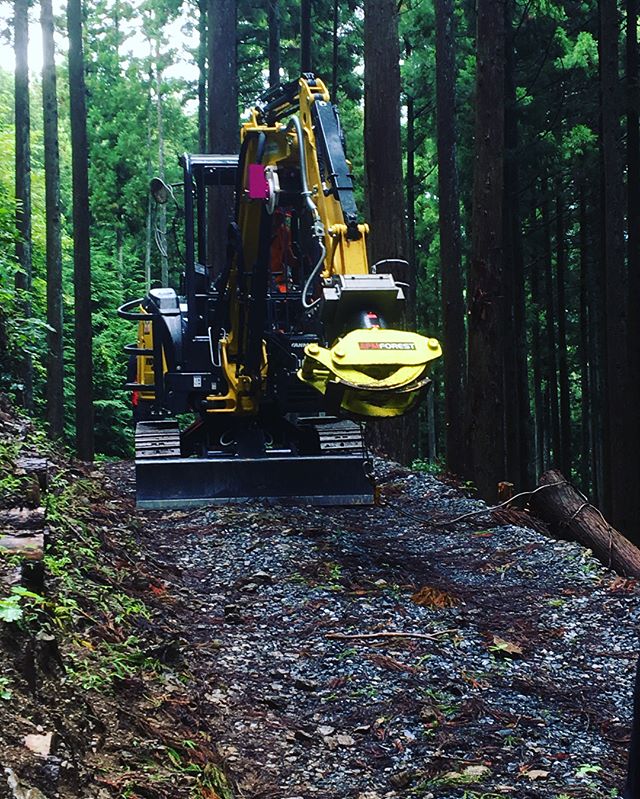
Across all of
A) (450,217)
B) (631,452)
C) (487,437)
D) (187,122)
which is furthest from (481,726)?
(187,122)

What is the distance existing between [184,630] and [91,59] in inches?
1427

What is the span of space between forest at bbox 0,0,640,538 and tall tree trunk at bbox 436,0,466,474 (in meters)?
0.04

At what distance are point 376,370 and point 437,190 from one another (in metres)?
19.0

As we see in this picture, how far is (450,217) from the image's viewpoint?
17.8 m

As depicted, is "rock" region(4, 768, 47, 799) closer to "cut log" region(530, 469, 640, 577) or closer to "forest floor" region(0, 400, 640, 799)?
"forest floor" region(0, 400, 640, 799)

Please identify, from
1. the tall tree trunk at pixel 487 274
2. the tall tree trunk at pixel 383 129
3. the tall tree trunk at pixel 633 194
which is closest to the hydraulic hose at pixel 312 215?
the tall tree trunk at pixel 487 274

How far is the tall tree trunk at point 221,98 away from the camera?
758 inches

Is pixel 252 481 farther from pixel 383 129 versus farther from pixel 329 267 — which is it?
pixel 383 129

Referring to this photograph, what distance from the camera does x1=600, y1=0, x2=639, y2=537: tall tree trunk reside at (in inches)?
562

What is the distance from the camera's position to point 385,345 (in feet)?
25.4

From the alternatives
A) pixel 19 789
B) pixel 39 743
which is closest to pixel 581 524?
pixel 39 743

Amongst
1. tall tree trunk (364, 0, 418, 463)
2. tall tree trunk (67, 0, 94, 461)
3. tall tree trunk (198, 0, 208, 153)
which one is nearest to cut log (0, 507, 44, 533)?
tall tree trunk (364, 0, 418, 463)

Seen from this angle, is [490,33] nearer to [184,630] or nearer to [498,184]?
[498,184]

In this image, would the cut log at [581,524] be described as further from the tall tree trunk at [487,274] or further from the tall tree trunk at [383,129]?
the tall tree trunk at [383,129]
